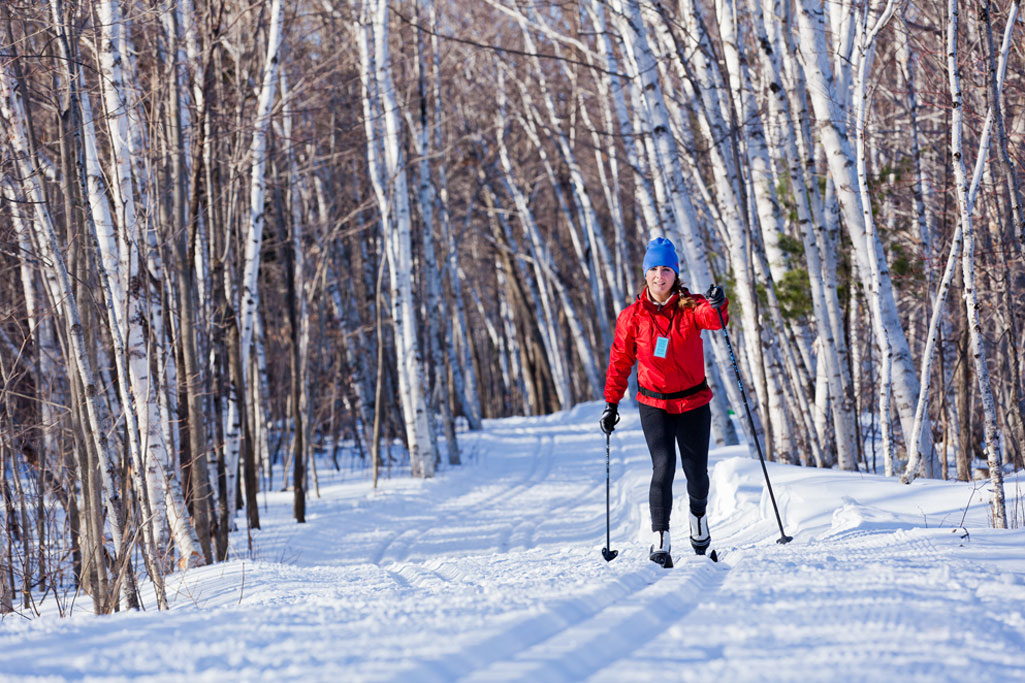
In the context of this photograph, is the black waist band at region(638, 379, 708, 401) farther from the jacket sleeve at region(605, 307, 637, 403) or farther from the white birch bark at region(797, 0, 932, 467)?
the white birch bark at region(797, 0, 932, 467)

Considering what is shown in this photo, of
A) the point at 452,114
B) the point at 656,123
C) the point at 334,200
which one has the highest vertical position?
the point at 452,114

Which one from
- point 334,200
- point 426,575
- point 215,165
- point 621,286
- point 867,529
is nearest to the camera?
point 867,529

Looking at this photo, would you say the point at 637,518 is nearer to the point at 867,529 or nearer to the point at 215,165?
the point at 867,529

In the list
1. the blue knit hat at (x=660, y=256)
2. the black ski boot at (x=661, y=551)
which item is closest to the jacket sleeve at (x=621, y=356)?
the blue knit hat at (x=660, y=256)

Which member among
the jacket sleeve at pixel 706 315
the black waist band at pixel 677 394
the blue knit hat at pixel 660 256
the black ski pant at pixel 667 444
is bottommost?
the black ski pant at pixel 667 444

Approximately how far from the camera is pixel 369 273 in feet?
73.9

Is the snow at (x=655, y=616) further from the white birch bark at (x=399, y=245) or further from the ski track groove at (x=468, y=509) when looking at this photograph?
the white birch bark at (x=399, y=245)

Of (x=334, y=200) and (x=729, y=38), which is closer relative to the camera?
(x=729, y=38)

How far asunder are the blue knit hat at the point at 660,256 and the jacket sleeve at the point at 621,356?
312mm

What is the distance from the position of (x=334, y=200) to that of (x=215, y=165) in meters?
8.11

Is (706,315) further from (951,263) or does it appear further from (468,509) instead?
(468,509)

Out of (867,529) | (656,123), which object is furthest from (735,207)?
(867,529)

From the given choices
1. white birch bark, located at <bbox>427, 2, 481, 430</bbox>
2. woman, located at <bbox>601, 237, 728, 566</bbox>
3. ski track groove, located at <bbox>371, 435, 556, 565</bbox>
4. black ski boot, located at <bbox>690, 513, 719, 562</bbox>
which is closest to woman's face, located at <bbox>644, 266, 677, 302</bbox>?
woman, located at <bbox>601, 237, 728, 566</bbox>

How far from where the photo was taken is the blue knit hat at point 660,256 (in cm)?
558
